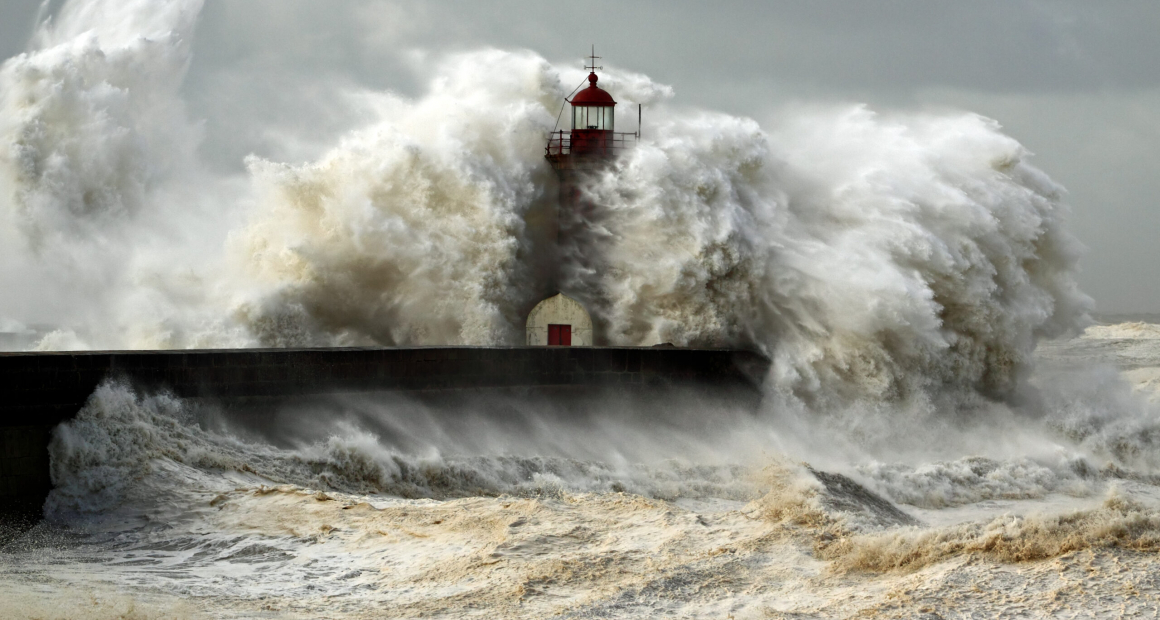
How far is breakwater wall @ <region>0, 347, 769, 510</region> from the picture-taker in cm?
755

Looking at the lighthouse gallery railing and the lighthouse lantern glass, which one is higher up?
the lighthouse lantern glass

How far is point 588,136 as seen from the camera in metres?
15.7

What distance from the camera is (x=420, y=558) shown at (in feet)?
20.1

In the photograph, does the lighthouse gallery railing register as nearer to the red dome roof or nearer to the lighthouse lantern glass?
the lighthouse lantern glass

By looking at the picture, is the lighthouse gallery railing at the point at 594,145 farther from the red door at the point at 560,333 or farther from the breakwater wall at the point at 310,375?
the breakwater wall at the point at 310,375

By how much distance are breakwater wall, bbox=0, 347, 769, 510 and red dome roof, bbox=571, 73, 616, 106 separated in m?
4.11

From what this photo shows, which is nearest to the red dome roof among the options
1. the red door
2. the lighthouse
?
the lighthouse

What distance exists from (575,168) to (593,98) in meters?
1.00

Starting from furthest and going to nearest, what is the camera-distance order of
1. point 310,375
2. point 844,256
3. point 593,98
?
point 593,98 → point 844,256 → point 310,375

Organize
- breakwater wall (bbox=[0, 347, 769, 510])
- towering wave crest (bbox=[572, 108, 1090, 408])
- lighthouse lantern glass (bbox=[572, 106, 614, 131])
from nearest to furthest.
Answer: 1. breakwater wall (bbox=[0, 347, 769, 510])
2. towering wave crest (bbox=[572, 108, 1090, 408])
3. lighthouse lantern glass (bbox=[572, 106, 614, 131])

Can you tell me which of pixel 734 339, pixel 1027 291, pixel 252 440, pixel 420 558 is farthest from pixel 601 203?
pixel 420 558

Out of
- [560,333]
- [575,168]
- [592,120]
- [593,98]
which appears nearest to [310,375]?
[560,333]

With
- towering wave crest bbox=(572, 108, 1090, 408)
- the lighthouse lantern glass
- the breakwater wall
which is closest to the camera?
the breakwater wall

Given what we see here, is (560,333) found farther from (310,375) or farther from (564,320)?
(310,375)
